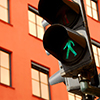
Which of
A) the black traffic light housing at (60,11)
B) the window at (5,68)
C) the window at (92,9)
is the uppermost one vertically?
the window at (92,9)

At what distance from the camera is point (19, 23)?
17.1 m

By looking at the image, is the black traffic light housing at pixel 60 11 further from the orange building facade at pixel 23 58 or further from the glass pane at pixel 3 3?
the glass pane at pixel 3 3

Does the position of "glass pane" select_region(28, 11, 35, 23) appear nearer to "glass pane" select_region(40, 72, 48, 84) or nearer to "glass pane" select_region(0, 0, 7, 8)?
"glass pane" select_region(0, 0, 7, 8)

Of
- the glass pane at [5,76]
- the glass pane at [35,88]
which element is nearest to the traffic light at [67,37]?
the glass pane at [5,76]

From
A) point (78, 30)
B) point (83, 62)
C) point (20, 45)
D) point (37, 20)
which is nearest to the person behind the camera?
point (83, 62)

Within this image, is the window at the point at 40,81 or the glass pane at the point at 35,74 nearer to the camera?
the window at the point at 40,81

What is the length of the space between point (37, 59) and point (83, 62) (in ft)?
44.4

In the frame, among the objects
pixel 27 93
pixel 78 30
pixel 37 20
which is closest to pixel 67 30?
pixel 78 30

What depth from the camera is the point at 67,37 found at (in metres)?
3.67

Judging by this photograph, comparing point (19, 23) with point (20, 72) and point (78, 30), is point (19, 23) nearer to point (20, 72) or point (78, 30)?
point (20, 72)

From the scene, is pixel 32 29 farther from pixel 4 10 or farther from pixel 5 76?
pixel 5 76

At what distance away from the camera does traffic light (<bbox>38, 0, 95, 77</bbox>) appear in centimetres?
342

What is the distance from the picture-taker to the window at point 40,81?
16.1 meters

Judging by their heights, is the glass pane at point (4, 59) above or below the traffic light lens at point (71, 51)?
above
